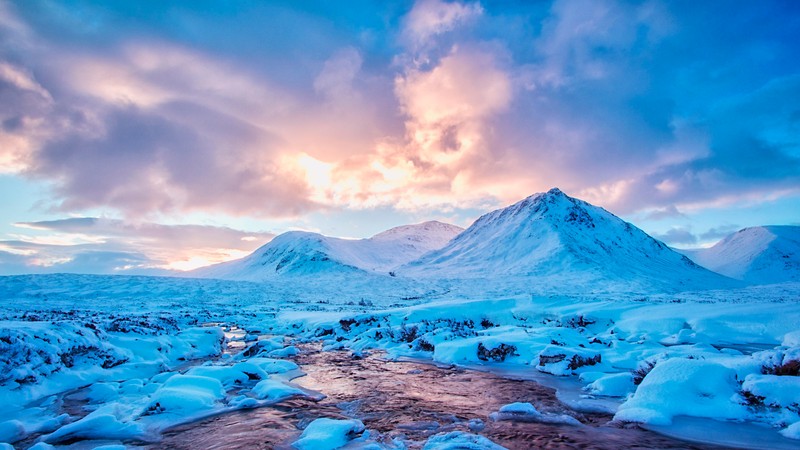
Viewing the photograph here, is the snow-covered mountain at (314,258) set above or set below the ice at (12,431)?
above

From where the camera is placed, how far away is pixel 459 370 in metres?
13.9

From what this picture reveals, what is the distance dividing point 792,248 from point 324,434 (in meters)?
180

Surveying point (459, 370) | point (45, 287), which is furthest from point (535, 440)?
point (45, 287)

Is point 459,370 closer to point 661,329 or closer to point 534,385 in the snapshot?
point 534,385

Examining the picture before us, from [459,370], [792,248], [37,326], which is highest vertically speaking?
[792,248]

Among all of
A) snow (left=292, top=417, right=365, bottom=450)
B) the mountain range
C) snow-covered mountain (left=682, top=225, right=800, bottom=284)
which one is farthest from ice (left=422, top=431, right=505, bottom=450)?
snow-covered mountain (left=682, top=225, right=800, bottom=284)

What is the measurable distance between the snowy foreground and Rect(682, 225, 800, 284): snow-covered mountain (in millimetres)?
124066

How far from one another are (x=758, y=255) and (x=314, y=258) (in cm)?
13922

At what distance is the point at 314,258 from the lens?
107 meters

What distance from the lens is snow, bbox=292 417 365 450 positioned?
6.99m

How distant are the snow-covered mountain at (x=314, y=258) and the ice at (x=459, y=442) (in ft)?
287

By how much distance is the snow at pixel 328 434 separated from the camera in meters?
6.99

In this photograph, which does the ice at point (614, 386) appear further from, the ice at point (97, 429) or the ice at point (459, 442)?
the ice at point (97, 429)

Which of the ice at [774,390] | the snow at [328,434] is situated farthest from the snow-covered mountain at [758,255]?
the snow at [328,434]
